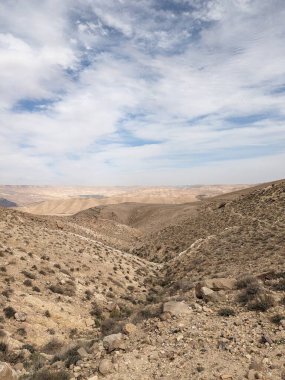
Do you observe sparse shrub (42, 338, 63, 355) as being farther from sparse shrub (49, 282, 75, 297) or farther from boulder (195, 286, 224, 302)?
boulder (195, 286, 224, 302)

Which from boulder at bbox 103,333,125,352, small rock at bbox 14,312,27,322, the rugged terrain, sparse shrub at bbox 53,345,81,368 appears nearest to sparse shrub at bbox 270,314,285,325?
the rugged terrain

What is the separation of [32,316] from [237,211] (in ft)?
97.3

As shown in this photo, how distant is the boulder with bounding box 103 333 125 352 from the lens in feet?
29.5

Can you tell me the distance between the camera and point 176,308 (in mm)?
10656

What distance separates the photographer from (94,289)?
1859cm

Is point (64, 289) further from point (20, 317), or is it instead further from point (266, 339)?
point (266, 339)

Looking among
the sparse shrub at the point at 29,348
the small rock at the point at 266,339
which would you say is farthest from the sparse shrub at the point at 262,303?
the sparse shrub at the point at 29,348

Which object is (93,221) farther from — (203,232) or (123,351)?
(123,351)

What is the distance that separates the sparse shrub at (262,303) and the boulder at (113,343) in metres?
4.08

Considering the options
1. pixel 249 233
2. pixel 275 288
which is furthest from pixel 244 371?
pixel 249 233

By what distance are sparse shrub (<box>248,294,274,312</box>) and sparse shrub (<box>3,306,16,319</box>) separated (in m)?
9.05

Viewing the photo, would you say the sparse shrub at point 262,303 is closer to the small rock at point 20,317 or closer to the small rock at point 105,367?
the small rock at point 105,367

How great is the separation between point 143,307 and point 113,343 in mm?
6087

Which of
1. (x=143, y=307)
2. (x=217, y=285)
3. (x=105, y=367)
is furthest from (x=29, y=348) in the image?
(x=217, y=285)
